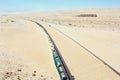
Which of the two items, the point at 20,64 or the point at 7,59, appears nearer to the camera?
the point at 20,64

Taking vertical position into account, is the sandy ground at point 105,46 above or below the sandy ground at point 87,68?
below

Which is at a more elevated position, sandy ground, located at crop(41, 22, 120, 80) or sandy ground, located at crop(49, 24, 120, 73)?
sandy ground, located at crop(41, 22, 120, 80)

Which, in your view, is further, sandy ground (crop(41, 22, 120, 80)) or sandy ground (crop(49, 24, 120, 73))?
sandy ground (crop(49, 24, 120, 73))

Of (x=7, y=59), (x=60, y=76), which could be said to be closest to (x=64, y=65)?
(x=60, y=76)

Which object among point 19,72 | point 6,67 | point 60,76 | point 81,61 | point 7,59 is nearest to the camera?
point 60,76

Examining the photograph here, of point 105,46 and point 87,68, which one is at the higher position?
point 87,68

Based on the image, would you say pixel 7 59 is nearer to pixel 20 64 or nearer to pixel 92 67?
pixel 20 64

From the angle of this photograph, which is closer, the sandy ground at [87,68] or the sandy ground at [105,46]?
the sandy ground at [87,68]

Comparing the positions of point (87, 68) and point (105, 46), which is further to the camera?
point (105, 46)

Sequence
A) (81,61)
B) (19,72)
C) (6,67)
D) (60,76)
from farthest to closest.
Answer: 1. (81,61)
2. (6,67)
3. (19,72)
4. (60,76)
